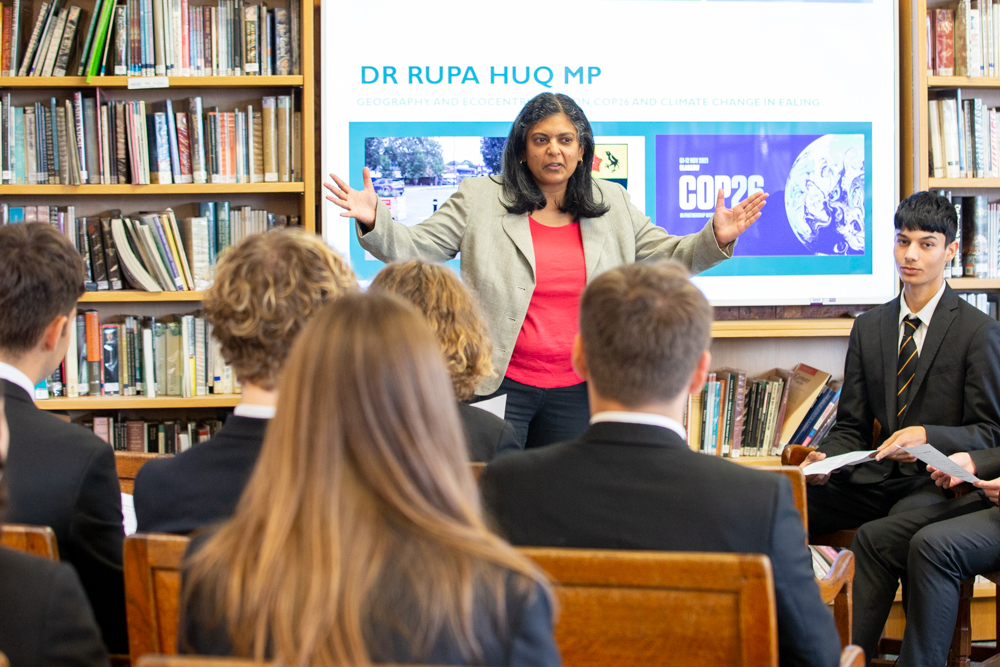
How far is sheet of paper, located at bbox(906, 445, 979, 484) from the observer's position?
220 centimetres

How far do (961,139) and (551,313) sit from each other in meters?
1.91

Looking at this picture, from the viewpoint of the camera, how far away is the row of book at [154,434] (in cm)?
330

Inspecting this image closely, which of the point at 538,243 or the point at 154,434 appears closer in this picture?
the point at 538,243

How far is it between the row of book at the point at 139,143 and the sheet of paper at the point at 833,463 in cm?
208

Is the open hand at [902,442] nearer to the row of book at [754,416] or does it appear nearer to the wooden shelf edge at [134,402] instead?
the row of book at [754,416]

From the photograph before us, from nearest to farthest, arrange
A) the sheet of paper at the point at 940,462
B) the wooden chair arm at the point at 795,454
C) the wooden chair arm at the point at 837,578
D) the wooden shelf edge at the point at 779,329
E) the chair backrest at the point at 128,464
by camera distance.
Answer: the wooden chair arm at the point at 837,578
the chair backrest at the point at 128,464
the sheet of paper at the point at 940,462
the wooden chair arm at the point at 795,454
the wooden shelf edge at the point at 779,329

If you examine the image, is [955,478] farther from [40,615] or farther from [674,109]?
[40,615]

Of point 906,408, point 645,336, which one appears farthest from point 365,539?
point 906,408

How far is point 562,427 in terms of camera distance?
2557mm

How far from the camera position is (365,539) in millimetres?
806

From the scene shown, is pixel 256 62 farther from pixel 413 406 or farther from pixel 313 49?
pixel 413 406

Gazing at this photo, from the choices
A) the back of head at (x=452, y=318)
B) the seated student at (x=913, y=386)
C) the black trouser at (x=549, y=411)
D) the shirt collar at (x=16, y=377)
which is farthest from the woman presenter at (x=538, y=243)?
the shirt collar at (x=16, y=377)

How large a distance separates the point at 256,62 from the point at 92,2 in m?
0.68

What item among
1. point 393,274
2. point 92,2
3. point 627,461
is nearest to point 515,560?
point 627,461
